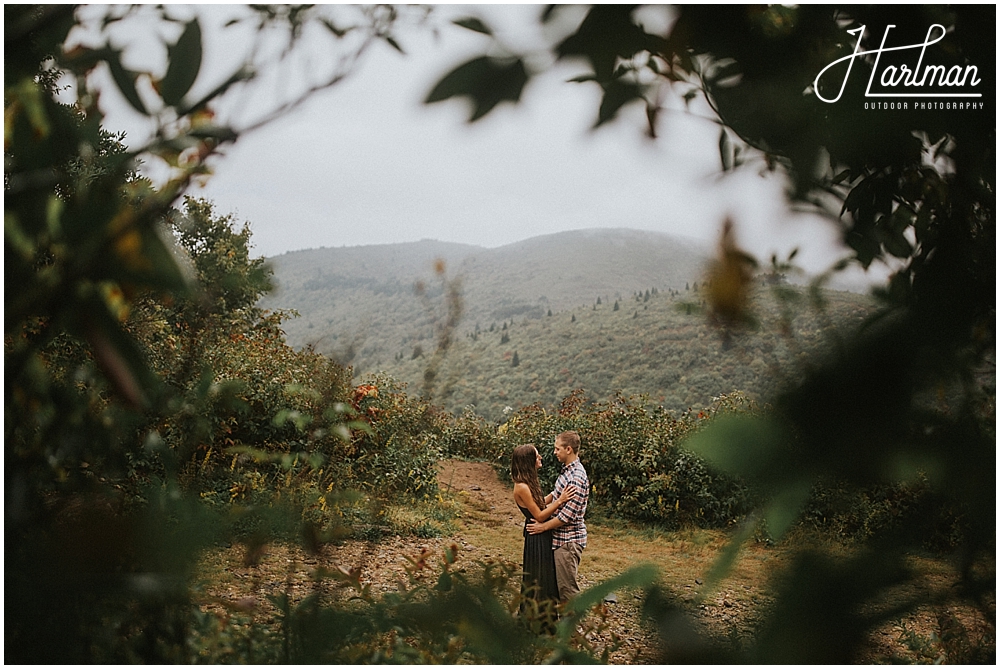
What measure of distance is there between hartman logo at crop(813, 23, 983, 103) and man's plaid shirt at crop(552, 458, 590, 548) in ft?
9.09

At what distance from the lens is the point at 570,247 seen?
1781 centimetres

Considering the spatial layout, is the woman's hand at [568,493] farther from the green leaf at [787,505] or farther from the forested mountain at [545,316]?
the forested mountain at [545,316]

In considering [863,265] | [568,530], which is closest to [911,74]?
[863,265]

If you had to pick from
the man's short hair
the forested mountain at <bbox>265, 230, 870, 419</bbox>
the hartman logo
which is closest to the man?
the man's short hair

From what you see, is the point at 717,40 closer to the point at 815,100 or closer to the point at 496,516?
the point at 815,100

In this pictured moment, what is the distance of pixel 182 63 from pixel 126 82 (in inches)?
1.8

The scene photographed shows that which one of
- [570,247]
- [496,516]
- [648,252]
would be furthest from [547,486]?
[570,247]

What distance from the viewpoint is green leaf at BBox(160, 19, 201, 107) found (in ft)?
0.86

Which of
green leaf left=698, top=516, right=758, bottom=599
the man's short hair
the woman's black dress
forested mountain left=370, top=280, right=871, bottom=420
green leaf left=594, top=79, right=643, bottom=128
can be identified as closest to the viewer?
green leaf left=698, top=516, right=758, bottom=599

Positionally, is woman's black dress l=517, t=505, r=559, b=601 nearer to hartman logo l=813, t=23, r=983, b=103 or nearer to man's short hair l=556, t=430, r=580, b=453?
man's short hair l=556, t=430, r=580, b=453

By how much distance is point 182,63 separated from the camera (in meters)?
0.26

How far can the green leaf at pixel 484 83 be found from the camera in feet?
0.82

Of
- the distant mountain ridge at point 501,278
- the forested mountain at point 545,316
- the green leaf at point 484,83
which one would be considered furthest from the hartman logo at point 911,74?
the distant mountain ridge at point 501,278

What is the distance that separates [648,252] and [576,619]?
1321cm
